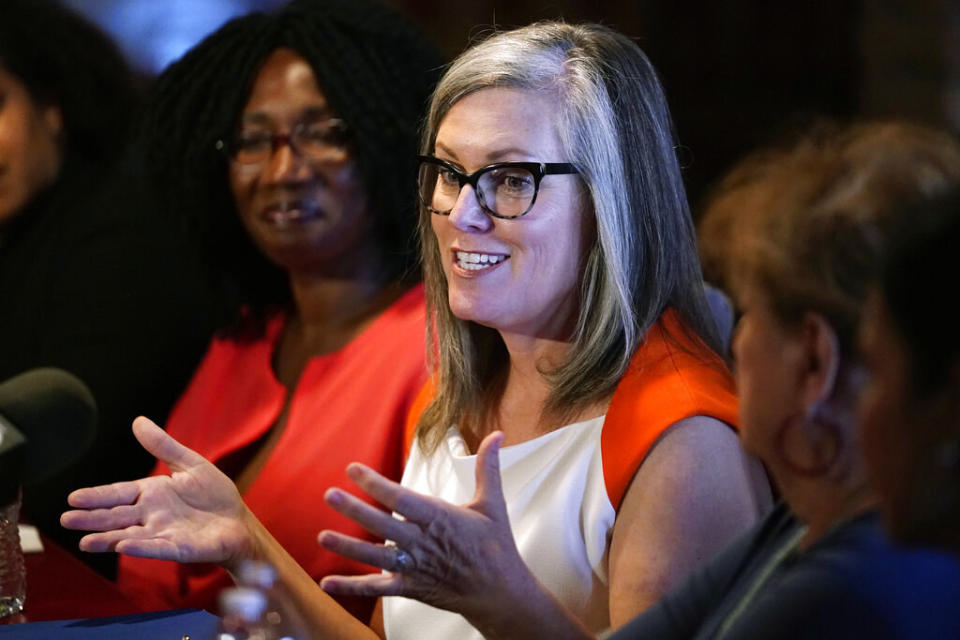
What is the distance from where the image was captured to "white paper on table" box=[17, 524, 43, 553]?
1.73 meters

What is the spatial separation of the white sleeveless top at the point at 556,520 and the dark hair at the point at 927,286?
0.65 metres

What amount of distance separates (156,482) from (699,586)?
61cm

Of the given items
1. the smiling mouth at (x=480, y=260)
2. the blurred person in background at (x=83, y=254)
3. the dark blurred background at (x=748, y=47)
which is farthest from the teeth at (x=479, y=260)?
the dark blurred background at (x=748, y=47)

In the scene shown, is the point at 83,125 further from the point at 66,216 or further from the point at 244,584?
the point at 244,584

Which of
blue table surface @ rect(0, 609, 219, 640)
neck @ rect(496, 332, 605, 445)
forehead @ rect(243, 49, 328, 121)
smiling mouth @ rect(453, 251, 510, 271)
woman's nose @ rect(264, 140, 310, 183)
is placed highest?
forehead @ rect(243, 49, 328, 121)

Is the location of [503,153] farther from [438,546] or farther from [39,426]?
[39,426]

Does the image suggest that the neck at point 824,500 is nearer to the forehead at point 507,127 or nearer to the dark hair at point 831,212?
the dark hair at point 831,212

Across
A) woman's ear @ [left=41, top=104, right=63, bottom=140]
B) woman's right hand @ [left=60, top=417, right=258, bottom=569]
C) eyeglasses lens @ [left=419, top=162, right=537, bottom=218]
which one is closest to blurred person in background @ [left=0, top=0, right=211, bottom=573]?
woman's ear @ [left=41, top=104, right=63, bottom=140]

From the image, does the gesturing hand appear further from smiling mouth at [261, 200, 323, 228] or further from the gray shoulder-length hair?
smiling mouth at [261, 200, 323, 228]

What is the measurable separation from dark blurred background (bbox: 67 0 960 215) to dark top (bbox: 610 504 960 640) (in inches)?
104

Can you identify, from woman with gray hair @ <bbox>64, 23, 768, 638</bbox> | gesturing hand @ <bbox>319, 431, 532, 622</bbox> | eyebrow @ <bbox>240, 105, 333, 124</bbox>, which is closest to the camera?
gesturing hand @ <bbox>319, 431, 532, 622</bbox>

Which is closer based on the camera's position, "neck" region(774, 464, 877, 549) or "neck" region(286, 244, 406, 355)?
"neck" region(774, 464, 877, 549)

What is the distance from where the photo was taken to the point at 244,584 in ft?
4.51

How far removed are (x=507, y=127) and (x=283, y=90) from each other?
27.7 inches
